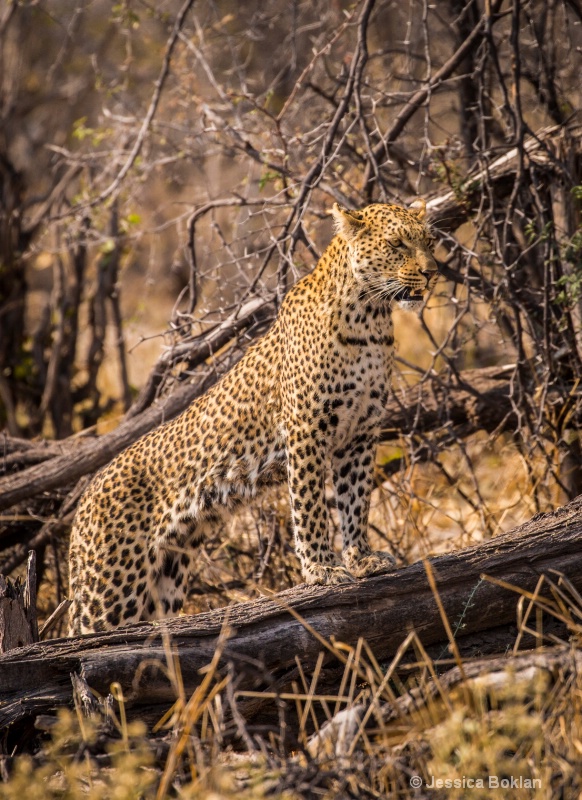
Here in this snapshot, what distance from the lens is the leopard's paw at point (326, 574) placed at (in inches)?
206

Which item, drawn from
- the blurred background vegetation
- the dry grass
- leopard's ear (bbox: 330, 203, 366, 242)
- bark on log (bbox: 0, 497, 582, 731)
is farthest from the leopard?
the dry grass

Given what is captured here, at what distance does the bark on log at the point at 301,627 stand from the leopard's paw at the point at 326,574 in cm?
20

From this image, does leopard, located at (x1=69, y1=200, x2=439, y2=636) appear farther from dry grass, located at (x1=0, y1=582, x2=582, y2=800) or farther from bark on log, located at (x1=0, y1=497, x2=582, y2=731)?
dry grass, located at (x1=0, y1=582, x2=582, y2=800)

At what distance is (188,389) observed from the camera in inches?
294

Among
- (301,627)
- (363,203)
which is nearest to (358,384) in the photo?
(301,627)

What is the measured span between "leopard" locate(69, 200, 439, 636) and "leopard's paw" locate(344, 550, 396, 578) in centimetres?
1

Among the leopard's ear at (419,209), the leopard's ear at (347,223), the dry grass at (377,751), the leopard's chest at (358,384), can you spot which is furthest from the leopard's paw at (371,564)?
the leopard's ear at (419,209)

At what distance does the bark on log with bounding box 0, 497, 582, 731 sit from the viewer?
427cm

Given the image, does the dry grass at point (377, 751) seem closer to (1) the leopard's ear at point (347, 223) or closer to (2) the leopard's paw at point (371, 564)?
(2) the leopard's paw at point (371, 564)

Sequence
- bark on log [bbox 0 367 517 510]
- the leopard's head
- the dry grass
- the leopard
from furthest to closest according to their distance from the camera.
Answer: bark on log [bbox 0 367 517 510] → the leopard → the leopard's head → the dry grass

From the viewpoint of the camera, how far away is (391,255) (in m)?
5.43

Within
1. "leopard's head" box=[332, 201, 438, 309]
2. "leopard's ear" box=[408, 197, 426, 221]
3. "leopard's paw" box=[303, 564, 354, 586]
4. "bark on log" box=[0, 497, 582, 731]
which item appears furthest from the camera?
"leopard's ear" box=[408, 197, 426, 221]

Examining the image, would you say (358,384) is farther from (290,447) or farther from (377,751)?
(377,751)

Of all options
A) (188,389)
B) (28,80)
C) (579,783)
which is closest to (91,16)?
(28,80)
